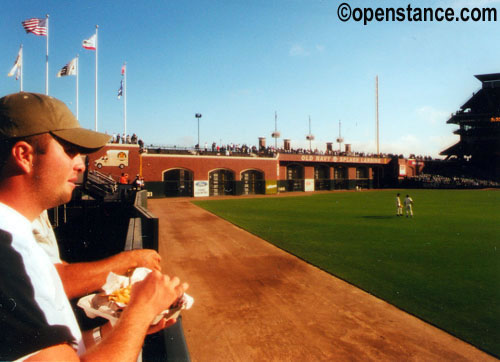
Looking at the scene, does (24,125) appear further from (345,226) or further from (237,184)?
(237,184)

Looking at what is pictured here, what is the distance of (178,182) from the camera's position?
38.8m

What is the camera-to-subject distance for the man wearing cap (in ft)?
3.23

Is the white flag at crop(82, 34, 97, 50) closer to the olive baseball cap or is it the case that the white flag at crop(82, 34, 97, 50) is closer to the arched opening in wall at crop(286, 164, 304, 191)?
the olive baseball cap

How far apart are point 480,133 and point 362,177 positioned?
96.7ft

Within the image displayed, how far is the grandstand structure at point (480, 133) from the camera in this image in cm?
6198

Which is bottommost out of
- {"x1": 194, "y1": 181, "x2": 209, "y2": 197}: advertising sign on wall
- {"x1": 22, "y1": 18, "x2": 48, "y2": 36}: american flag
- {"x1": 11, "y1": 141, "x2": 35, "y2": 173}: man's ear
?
{"x1": 194, "y1": 181, "x2": 209, "y2": 197}: advertising sign on wall

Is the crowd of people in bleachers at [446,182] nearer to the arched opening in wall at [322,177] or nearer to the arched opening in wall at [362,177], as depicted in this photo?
the arched opening in wall at [362,177]

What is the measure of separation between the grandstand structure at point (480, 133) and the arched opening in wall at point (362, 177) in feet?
67.3

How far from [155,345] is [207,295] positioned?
5864mm

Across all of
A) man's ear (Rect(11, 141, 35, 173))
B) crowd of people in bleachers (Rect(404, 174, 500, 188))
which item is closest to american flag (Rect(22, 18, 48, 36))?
man's ear (Rect(11, 141, 35, 173))

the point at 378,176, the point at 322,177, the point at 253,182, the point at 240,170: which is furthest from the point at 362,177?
the point at 240,170

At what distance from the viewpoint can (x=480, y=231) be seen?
14.7m

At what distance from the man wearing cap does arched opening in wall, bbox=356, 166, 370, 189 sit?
5896 centimetres

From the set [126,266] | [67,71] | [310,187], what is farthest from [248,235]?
[310,187]
